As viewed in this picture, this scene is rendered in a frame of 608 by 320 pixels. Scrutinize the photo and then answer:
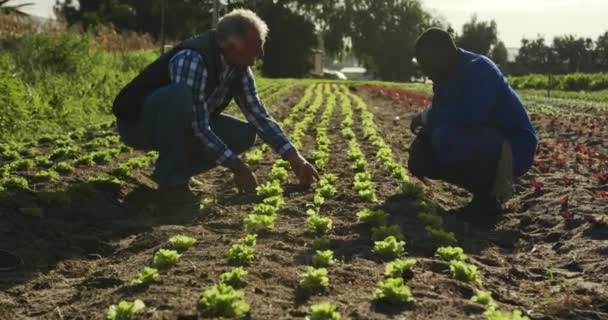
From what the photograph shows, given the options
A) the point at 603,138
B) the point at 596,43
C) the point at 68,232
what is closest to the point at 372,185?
the point at 68,232

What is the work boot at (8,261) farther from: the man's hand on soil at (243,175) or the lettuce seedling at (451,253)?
the lettuce seedling at (451,253)

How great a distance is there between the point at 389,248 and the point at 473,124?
4.91 ft

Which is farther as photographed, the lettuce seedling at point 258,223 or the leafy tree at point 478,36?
the leafy tree at point 478,36

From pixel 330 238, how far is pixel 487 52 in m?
70.2

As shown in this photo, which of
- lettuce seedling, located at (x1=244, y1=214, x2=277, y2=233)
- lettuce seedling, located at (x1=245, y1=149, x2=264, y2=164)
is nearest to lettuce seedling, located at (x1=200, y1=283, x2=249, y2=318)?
lettuce seedling, located at (x1=244, y1=214, x2=277, y2=233)

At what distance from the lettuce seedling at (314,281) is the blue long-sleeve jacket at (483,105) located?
2.06 metres

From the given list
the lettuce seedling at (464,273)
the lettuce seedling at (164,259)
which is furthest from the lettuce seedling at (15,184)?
the lettuce seedling at (464,273)

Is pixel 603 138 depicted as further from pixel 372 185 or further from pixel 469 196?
pixel 372 185

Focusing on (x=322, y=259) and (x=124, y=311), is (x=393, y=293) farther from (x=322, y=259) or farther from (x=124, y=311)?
(x=124, y=311)

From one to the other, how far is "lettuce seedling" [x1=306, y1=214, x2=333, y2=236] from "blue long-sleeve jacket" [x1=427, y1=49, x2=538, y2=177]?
129cm

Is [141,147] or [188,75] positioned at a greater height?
[188,75]

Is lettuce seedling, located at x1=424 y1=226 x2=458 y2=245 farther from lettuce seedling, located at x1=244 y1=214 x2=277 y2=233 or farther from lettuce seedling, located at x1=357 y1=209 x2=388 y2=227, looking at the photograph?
lettuce seedling, located at x1=244 y1=214 x2=277 y2=233

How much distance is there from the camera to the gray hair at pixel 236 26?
448cm

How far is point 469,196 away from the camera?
591cm
